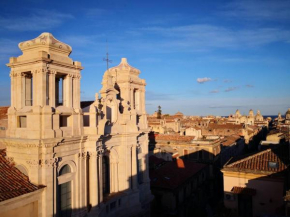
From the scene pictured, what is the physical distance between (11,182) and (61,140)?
3500mm

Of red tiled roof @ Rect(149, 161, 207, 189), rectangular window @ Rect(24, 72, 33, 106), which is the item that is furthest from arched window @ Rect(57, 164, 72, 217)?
red tiled roof @ Rect(149, 161, 207, 189)

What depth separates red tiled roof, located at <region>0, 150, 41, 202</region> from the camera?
1389 centimetres

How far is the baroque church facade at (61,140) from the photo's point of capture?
15383 mm

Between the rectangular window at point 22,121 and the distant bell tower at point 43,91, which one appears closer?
the distant bell tower at point 43,91

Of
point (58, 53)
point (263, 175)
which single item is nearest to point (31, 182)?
point (58, 53)

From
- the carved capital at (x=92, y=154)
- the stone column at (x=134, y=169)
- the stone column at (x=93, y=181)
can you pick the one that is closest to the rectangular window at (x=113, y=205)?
the stone column at (x=134, y=169)

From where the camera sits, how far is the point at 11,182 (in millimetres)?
14773

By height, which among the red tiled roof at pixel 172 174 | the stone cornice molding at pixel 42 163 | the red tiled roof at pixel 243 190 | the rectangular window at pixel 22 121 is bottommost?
the red tiled roof at pixel 172 174

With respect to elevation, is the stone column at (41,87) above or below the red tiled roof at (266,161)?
above

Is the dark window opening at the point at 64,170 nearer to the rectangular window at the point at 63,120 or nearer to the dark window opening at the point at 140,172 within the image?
the rectangular window at the point at 63,120

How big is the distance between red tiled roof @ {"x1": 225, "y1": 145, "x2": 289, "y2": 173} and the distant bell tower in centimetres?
1555

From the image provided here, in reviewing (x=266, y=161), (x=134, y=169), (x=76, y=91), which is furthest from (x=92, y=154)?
(x=266, y=161)

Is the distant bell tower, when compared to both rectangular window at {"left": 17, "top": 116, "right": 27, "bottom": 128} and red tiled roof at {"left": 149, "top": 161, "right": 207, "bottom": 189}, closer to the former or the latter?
rectangular window at {"left": 17, "top": 116, "right": 27, "bottom": 128}

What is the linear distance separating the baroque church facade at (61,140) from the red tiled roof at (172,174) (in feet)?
30.2
